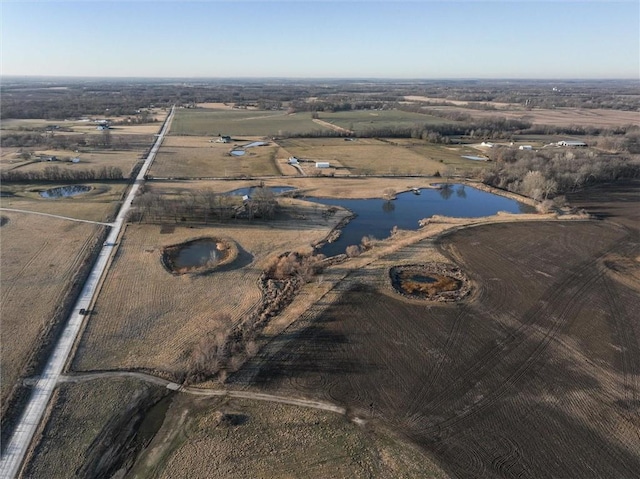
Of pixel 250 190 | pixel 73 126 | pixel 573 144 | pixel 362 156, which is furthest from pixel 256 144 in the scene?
pixel 573 144

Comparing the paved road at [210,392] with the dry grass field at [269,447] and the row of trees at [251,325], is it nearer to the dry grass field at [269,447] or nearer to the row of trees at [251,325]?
the dry grass field at [269,447]

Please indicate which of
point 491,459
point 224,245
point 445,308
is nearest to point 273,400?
point 491,459

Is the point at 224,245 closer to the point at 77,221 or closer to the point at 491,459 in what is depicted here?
the point at 77,221

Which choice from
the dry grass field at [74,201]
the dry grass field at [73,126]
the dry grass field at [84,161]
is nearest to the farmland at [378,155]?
the dry grass field at [84,161]

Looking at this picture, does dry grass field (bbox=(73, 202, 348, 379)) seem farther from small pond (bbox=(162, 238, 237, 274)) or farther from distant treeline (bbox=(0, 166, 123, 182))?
distant treeline (bbox=(0, 166, 123, 182))

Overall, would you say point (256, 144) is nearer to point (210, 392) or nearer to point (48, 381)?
point (48, 381)

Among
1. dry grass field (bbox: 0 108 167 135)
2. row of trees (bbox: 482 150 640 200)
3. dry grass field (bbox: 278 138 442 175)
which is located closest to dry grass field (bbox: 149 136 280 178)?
dry grass field (bbox: 278 138 442 175)
